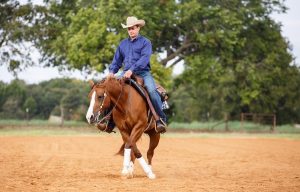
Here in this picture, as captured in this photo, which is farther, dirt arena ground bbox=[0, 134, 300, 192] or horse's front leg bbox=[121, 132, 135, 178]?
horse's front leg bbox=[121, 132, 135, 178]

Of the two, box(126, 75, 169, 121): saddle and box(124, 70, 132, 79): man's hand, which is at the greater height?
box(124, 70, 132, 79): man's hand

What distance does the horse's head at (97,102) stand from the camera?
10484mm

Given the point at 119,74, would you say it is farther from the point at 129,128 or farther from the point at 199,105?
the point at 199,105

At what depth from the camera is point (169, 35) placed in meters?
44.4

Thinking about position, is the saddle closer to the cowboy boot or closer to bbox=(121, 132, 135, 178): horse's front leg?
the cowboy boot

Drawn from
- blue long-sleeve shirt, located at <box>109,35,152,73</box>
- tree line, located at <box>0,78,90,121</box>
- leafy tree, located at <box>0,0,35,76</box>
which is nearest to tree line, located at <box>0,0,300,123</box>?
leafy tree, located at <box>0,0,35,76</box>

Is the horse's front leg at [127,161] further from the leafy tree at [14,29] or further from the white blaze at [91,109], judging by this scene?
the leafy tree at [14,29]

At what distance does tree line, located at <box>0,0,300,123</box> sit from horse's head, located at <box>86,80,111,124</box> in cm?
2822

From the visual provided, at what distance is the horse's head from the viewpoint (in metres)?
10.5

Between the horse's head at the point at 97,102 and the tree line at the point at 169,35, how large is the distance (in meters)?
28.2

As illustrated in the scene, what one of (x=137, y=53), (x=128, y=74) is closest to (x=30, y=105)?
(x=137, y=53)

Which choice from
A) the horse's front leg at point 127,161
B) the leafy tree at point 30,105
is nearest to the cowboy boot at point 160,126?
the horse's front leg at point 127,161

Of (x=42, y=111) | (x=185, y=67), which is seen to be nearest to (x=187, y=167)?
(x=185, y=67)

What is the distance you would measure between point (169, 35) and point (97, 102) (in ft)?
112
